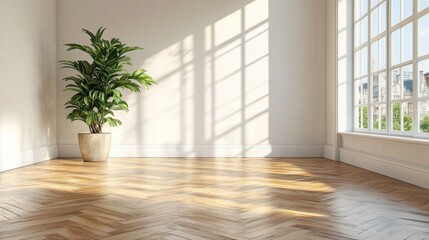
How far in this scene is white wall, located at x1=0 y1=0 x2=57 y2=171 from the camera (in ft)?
16.1

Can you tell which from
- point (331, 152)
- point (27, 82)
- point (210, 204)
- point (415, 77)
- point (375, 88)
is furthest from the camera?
point (331, 152)

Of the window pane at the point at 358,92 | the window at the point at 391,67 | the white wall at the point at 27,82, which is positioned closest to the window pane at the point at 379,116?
the window at the point at 391,67

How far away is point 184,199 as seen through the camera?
3002 millimetres

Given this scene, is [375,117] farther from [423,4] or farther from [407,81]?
[423,4]

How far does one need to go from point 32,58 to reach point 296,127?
381 centimetres

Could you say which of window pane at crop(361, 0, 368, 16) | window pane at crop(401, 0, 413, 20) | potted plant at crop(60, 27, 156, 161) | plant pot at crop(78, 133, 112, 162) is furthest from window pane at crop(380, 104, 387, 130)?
plant pot at crop(78, 133, 112, 162)

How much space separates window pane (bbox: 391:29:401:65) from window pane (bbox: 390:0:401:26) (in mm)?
110

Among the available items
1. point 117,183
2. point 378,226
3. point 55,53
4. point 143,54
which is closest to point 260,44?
point 143,54

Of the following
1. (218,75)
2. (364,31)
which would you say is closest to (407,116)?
(364,31)

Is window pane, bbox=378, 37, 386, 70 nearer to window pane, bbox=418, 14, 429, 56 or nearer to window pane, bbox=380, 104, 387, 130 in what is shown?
window pane, bbox=380, 104, 387, 130

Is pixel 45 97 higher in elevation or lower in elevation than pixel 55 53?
lower

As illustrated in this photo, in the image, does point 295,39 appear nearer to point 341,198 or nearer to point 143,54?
point 143,54

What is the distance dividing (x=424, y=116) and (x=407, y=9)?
108cm

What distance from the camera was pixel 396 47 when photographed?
14.3 ft
